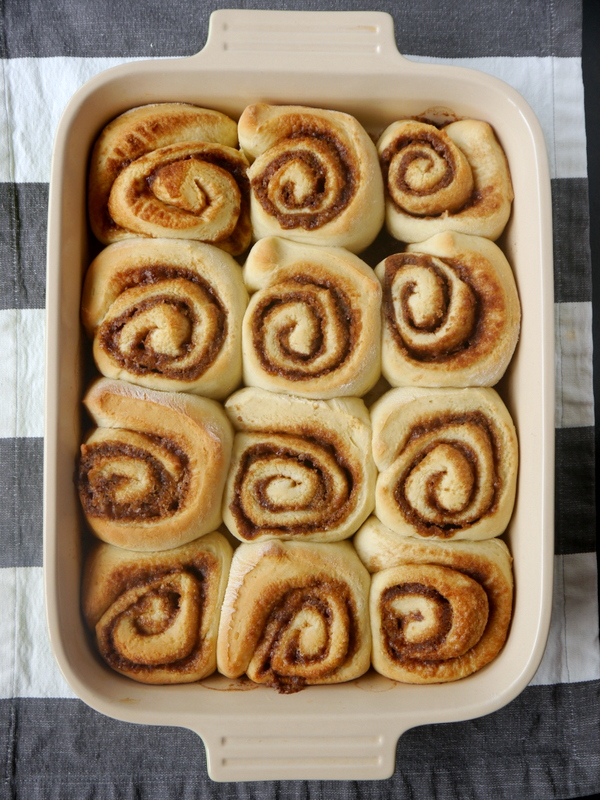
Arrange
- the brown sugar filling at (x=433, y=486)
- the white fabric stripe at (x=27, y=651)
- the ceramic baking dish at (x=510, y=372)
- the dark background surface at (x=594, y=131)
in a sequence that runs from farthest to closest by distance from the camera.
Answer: the dark background surface at (x=594, y=131) → the white fabric stripe at (x=27, y=651) → the brown sugar filling at (x=433, y=486) → the ceramic baking dish at (x=510, y=372)

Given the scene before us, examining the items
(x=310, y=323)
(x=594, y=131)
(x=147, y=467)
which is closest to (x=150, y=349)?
(x=147, y=467)

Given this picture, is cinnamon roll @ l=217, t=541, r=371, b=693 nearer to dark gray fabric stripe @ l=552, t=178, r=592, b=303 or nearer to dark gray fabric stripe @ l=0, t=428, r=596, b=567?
dark gray fabric stripe @ l=0, t=428, r=596, b=567

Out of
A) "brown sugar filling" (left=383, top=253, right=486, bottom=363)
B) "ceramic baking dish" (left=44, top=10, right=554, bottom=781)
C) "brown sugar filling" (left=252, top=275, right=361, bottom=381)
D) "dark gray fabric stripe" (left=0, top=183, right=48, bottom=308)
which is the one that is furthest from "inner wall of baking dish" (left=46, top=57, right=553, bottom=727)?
"brown sugar filling" (left=252, top=275, right=361, bottom=381)

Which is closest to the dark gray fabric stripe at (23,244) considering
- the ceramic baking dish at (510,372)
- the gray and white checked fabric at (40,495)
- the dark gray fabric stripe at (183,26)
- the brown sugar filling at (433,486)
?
the gray and white checked fabric at (40,495)

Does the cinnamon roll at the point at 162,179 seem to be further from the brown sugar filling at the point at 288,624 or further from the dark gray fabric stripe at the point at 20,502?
the brown sugar filling at the point at 288,624

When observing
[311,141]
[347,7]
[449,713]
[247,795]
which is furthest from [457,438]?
[347,7]

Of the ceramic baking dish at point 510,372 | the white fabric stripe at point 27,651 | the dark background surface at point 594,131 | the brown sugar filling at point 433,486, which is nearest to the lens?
the ceramic baking dish at point 510,372

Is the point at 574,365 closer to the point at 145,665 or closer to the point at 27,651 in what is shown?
the point at 145,665
